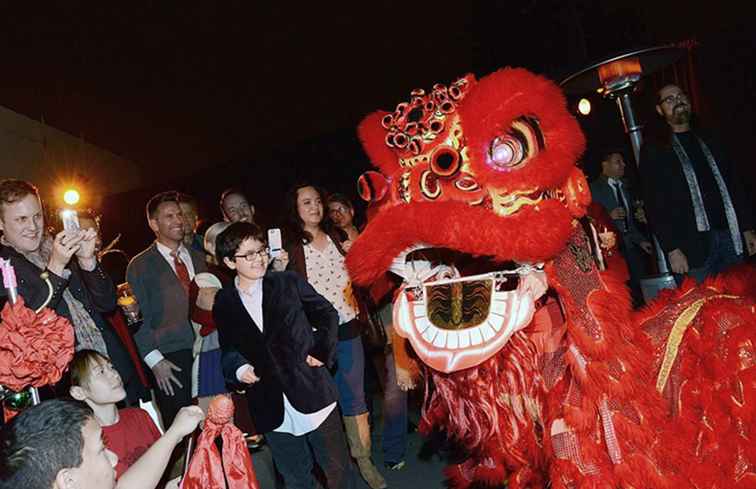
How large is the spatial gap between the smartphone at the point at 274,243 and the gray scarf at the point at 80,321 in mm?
956

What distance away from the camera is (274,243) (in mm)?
3518

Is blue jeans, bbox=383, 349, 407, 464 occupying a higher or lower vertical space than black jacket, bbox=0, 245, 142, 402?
lower

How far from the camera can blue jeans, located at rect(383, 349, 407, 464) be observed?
379 cm

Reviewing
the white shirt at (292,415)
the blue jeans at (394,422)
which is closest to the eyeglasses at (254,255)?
the white shirt at (292,415)

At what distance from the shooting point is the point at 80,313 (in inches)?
112

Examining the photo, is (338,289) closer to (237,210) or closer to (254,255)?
(254,255)

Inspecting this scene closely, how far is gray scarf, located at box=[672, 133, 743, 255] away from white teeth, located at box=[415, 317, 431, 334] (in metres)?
2.54

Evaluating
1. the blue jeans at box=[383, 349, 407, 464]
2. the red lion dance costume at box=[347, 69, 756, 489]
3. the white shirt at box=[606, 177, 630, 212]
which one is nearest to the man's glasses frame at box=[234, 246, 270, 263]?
the red lion dance costume at box=[347, 69, 756, 489]

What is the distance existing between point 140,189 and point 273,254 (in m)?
6.47

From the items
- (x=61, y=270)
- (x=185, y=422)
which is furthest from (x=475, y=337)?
(x=61, y=270)

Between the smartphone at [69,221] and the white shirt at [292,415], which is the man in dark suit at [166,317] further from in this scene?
the smartphone at [69,221]

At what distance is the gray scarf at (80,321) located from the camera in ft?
9.15

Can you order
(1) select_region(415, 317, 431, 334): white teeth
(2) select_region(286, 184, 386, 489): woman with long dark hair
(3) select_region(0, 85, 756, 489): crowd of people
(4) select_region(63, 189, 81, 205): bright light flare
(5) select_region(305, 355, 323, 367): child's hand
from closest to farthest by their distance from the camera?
(1) select_region(415, 317, 431, 334): white teeth → (3) select_region(0, 85, 756, 489): crowd of people → (5) select_region(305, 355, 323, 367): child's hand → (2) select_region(286, 184, 386, 489): woman with long dark hair → (4) select_region(63, 189, 81, 205): bright light flare

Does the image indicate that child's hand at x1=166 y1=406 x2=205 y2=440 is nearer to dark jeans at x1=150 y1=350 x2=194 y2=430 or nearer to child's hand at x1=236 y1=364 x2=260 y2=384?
child's hand at x1=236 y1=364 x2=260 y2=384
